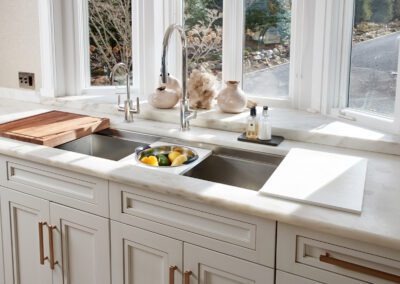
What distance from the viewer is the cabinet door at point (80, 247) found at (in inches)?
65.8

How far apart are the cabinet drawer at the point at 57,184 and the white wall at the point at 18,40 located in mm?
966

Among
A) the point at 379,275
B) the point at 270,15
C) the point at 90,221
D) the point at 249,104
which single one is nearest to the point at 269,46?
the point at 270,15

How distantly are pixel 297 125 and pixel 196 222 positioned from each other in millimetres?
809

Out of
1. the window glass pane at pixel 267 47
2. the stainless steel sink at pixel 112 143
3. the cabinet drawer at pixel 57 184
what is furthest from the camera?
the window glass pane at pixel 267 47

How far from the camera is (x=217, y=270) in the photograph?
143 centimetres

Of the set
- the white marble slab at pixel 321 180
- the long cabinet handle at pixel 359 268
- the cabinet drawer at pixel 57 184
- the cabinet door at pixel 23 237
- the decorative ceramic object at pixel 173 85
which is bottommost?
the cabinet door at pixel 23 237

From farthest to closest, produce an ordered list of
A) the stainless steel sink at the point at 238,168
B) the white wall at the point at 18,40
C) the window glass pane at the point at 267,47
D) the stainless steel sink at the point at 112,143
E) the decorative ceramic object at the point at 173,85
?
the white wall at the point at 18,40 → the decorative ceramic object at the point at 173,85 → the window glass pane at the point at 267,47 → the stainless steel sink at the point at 112,143 → the stainless steel sink at the point at 238,168

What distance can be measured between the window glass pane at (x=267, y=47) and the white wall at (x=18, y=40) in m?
1.20

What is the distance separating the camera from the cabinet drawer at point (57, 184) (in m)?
1.64

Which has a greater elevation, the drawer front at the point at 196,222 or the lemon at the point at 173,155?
the lemon at the point at 173,155

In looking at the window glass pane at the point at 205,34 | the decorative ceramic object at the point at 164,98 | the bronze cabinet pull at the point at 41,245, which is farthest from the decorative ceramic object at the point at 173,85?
the bronze cabinet pull at the point at 41,245

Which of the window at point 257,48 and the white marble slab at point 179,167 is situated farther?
the window at point 257,48

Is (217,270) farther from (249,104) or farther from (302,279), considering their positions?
(249,104)

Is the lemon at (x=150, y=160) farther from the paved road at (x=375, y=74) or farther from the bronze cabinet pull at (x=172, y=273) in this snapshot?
the paved road at (x=375, y=74)
